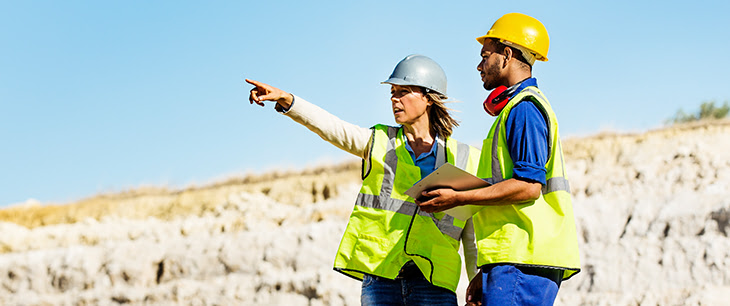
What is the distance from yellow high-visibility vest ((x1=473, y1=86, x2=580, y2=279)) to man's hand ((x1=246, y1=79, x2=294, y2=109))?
1085 mm

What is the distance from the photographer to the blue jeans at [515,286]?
106 inches

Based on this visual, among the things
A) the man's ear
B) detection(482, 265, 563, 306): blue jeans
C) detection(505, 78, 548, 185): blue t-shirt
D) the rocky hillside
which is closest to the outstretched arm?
the man's ear

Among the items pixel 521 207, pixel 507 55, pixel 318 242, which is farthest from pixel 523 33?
pixel 318 242

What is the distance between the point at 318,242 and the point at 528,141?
809 cm

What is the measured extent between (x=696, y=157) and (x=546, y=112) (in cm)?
941

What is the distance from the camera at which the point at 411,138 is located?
3.74m

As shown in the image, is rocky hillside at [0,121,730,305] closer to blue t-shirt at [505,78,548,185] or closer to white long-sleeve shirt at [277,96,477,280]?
white long-sleeve shirt at [277,96,477,280]

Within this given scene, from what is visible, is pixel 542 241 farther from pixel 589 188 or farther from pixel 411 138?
pixel 589 188

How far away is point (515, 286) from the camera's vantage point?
2699mm

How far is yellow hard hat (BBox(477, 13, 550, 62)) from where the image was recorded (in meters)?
3.02

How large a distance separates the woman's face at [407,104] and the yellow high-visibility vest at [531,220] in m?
0.86

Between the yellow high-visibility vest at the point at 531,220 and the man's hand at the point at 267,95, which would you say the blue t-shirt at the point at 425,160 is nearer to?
the man's hand at the point at 267,95

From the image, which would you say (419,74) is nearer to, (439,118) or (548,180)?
(439,118)

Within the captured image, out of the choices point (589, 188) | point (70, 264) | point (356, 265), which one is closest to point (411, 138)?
point (356, 265)
